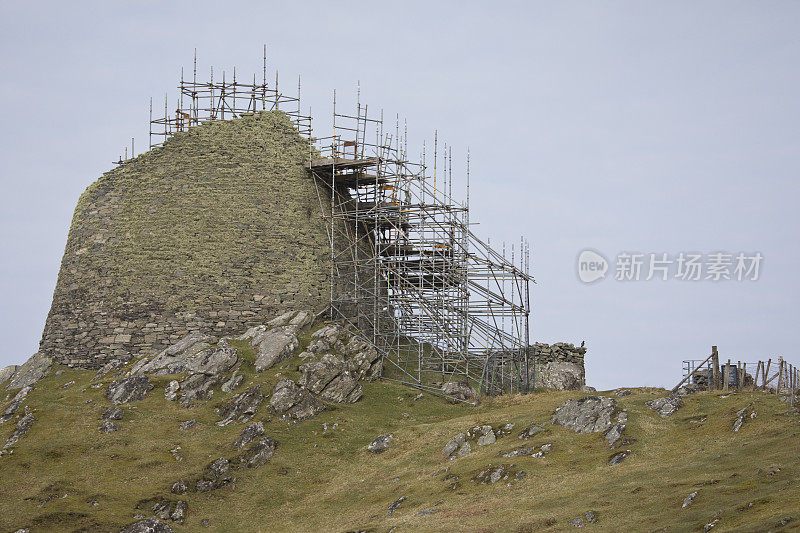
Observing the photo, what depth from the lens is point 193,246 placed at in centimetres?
5419

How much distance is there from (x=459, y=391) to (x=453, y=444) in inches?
351

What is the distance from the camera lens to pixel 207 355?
162ft

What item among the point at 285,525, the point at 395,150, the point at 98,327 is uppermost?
the point at 395,150

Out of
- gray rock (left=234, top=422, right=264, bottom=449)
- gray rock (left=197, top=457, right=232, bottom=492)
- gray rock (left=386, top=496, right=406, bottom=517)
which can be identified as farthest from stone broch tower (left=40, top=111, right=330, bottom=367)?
gray rock (left=386, top=496, right=406, bottom=517)

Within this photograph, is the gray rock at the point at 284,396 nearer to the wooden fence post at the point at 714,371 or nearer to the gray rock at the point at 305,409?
the gray rock at the point at 305,409

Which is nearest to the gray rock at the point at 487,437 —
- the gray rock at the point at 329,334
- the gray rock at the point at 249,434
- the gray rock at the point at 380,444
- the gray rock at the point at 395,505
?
the gray rock at the point at 380,444

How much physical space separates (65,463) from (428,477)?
632 inches

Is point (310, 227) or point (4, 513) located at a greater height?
point (310, 227)

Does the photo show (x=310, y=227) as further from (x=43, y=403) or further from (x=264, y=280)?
(x=43, y=403)

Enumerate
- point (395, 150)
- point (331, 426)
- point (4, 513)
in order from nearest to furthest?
point (4, 513) < point (331, 426) < point (395, 150)

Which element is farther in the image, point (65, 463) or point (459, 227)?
point (459, 227)

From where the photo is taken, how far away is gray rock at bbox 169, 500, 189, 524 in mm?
37562

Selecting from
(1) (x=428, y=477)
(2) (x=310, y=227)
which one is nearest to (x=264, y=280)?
(2) (x=310, y=227)

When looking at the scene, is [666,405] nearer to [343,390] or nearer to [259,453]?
[343,390]
